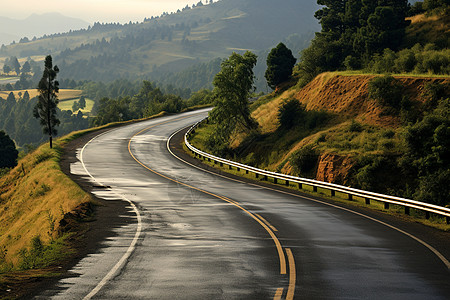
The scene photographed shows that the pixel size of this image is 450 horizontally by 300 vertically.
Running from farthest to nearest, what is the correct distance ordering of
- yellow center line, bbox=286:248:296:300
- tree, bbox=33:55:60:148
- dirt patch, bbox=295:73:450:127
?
1. tree, bbox=33:55:60:148
2. dirt patch, bbox=295:73:450:127
3. yellow center line, bbox=286:248:296:300

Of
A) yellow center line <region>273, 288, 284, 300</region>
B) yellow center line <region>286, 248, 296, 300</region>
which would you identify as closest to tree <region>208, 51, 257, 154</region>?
yellow center line <region>286, 248, 296, 300</region>

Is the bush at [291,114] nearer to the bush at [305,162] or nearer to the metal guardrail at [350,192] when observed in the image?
the metal guardrail at [350,192]

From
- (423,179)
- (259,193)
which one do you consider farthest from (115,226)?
(423,179)

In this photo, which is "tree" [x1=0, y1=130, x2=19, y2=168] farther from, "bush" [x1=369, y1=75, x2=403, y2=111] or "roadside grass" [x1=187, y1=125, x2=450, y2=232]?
"bush" [x1=369, y1=75, x2=403, y2=111]

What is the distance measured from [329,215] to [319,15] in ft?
190

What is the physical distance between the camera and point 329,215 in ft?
68.7

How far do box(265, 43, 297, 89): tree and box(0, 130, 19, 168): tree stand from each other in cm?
5156

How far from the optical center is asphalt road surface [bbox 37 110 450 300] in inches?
393

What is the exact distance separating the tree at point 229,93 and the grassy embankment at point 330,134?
6.61ft

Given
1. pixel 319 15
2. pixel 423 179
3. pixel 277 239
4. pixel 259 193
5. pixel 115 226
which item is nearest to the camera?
pixel 277 239

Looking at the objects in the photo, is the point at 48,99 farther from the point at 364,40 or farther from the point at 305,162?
the point at 364,40

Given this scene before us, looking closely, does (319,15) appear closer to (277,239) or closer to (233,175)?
(233,175)

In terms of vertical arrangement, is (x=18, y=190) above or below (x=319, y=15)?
below

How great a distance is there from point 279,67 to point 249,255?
188 ft
